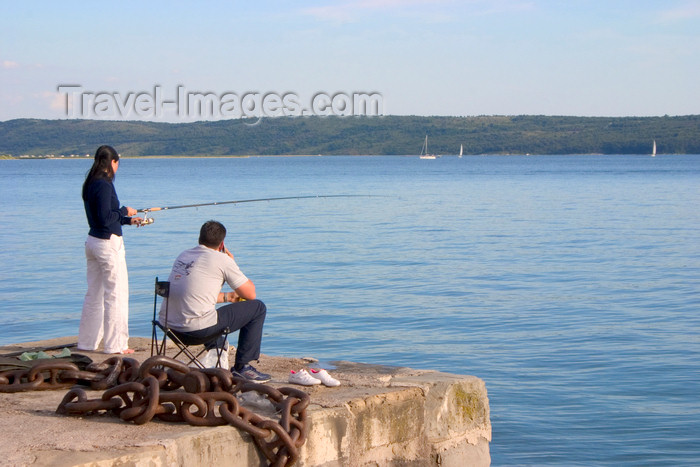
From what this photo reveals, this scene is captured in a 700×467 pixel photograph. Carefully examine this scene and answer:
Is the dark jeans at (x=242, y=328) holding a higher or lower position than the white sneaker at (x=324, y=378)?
higher

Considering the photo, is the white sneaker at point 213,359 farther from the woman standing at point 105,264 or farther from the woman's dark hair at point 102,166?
the woman's dark hair at point 102,166

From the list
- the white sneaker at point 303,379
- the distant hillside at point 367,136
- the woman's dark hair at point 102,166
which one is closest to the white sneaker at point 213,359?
the white sneaker at point 303,379

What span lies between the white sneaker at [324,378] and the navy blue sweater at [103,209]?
6.71 ft

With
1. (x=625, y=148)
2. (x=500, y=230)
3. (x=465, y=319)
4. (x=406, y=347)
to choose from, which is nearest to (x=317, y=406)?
(x=406, y=347)

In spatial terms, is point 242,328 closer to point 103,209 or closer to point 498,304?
point 103,209

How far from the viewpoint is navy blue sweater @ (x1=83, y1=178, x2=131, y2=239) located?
6.26m

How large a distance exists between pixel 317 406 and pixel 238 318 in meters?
1.02

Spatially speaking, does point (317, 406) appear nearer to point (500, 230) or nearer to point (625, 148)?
point (500, 230)

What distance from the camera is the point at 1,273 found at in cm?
1700

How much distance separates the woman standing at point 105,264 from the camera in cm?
626

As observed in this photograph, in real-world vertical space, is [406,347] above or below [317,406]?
below

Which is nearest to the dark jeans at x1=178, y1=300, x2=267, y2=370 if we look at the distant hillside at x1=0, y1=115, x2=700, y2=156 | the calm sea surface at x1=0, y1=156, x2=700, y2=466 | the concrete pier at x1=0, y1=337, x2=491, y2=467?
the concrete pier at x1=0, y1=337, x2=491, y2=467

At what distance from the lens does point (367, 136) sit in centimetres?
18462

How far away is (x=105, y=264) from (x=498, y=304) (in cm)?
798
